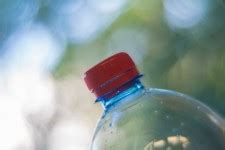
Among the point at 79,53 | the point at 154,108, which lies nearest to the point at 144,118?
the point at 154,108

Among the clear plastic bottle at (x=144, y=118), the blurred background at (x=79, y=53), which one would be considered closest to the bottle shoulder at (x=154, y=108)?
the clear plastic bottle at (x=144, y=118)

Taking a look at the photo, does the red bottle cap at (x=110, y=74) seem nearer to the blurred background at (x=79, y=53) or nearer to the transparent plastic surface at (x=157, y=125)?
the transparent plastic surface at (x=157, y=125)

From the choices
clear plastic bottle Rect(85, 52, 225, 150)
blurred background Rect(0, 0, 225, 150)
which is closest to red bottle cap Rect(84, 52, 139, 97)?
clear plastic bottle Rect(85, 52, 225, 150)

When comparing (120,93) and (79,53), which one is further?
(79,53)

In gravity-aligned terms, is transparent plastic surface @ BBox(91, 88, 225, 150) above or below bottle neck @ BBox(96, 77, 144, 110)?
below

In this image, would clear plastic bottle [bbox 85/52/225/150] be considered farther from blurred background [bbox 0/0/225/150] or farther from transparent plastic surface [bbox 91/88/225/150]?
blurred background [bbox 0/0/225/150]

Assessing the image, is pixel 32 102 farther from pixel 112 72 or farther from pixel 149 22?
pixel 112 72

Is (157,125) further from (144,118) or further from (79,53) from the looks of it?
(79,53)
